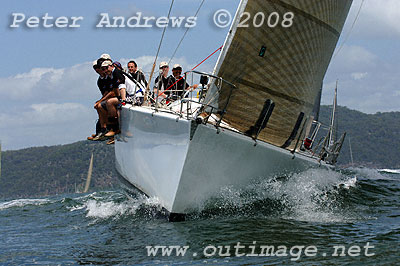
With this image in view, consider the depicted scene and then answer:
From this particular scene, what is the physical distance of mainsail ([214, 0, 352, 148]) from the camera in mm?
7590

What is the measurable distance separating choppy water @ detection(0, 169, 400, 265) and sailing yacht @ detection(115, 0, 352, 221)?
0.31m

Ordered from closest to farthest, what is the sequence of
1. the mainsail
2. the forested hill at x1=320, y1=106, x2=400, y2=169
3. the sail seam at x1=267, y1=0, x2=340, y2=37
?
the mainsail
the sail seam at x1=267, y1=0, x2=340, y2=37
the forested hill at x1=320, y1=106, x2=400, y2=169

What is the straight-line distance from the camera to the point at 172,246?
20.1 feet

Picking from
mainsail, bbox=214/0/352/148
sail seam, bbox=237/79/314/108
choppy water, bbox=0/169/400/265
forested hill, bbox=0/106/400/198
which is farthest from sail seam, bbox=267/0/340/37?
forested hill, bbox=0/106/400/198

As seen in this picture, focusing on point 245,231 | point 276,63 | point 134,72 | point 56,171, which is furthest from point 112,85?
point 56,171

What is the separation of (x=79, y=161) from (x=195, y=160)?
136 m

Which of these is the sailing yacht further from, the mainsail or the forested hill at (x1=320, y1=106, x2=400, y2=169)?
the forested hill at (x1=320, y1=106, x2=400, y2=169)

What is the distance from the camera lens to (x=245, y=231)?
6.60 meters

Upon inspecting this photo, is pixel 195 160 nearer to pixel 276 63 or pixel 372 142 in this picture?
pixel 276 63

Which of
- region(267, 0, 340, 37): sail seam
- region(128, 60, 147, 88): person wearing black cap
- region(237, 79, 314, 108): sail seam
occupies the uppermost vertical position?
region(267, 0, 340, 37): sail seam

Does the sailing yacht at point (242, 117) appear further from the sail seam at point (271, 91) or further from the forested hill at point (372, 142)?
the forested hill at point (372, 142)

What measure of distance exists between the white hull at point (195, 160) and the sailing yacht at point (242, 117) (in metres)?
0.01

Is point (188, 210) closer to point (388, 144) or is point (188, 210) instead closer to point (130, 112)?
point (130, 112)

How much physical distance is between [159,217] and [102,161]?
127885 mm
